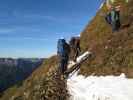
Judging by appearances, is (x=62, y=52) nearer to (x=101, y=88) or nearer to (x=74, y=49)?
(x=74, y=49)

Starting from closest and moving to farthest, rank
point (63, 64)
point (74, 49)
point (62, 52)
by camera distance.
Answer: point (62, 52) → point (63, 64) → point (74, 49)

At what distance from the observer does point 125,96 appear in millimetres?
15062

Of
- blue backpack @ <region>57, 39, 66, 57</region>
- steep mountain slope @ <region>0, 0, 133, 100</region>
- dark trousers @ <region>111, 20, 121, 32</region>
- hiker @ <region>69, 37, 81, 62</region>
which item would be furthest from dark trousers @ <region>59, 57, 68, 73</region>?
dark trousers @ <region>111, 20, 121, 32</region>

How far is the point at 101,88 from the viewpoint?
57.9 feet

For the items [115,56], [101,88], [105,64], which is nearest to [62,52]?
[105,64]

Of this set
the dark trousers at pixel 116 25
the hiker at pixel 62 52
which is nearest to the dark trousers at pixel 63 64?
the hiker at pixel 62 52

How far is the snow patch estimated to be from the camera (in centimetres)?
1573

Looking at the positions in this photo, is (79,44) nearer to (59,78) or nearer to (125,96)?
(59,78)

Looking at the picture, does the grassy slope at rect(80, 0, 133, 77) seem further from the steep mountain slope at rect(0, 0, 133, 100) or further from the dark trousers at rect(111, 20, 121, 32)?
the dark trousers at rect(111, 20, 121, 32)

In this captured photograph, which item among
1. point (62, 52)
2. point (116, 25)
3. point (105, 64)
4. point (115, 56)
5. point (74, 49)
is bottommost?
point (105, 64)

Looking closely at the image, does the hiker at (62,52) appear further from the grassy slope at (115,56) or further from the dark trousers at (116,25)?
the dark trousers at (116,25)

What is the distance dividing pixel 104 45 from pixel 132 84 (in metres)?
8.50

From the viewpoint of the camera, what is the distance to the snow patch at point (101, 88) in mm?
15727

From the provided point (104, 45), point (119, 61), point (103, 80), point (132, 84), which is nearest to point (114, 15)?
point (104, 45)
